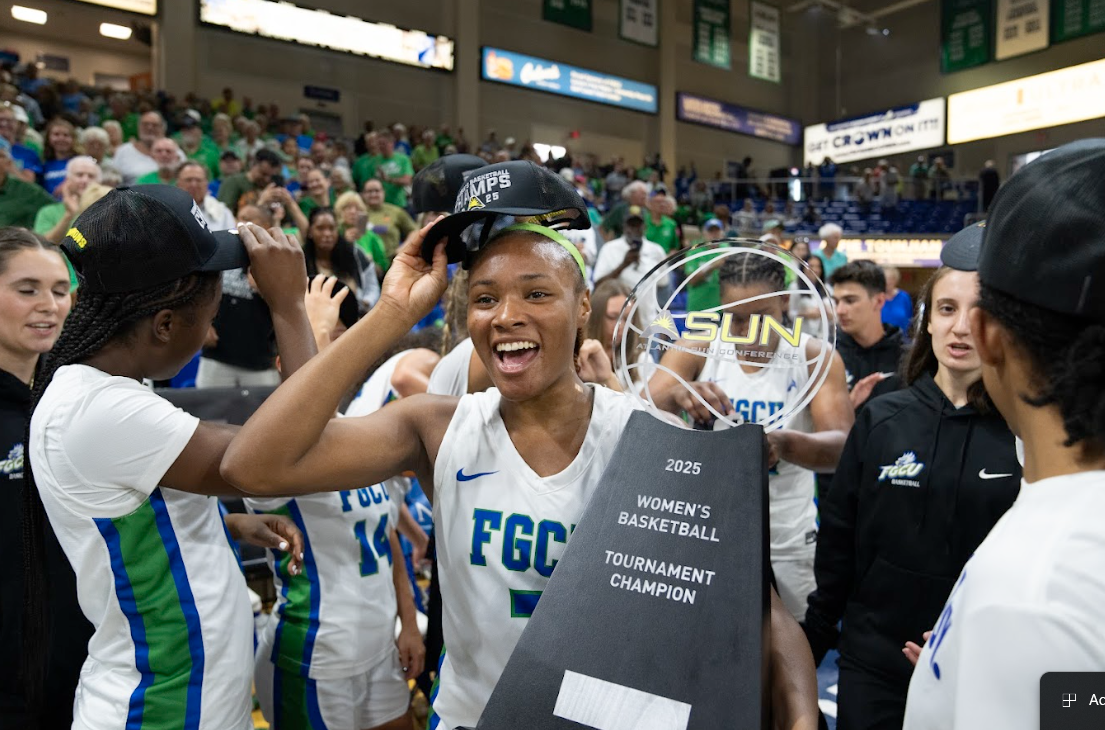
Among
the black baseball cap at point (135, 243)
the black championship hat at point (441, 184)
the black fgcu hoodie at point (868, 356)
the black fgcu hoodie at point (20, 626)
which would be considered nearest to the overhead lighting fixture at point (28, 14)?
the black championship hat at point (441, 184)

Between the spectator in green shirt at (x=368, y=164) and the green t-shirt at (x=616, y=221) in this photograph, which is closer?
the green t-shirt at (x=616, y=221)

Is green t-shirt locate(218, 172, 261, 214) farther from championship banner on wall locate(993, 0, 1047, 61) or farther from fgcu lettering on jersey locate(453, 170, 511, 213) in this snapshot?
championship banner on wall locate(993, 0, 1047, 61)

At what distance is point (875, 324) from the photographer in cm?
437

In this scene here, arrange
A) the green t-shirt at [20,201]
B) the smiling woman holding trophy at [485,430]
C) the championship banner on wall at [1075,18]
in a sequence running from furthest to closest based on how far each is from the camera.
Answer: the championship banner on wall at [1075,18] < the green t-shirt at [20,201] < the smiling woman holding trophy at [485,430]

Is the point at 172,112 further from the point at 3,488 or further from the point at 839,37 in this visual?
the point at 839,37

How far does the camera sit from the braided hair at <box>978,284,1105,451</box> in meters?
0.79

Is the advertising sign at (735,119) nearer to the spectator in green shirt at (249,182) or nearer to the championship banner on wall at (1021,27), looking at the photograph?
the championship banner on wall at (1021,27)

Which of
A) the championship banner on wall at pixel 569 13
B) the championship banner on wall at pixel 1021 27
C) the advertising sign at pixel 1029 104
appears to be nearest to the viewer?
the championship banner on wall at pixel 1021 27

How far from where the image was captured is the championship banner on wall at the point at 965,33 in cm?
1739

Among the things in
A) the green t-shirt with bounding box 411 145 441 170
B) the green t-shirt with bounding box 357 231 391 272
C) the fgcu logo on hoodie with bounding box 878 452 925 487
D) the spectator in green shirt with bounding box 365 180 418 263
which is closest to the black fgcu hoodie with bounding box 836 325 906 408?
the fgcu logo on hoodie with bounding box 878 452 925 487

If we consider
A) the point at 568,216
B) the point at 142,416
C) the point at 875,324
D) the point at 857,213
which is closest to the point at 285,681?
the point at 142,416

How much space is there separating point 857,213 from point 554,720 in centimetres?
1786

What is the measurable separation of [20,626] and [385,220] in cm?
615

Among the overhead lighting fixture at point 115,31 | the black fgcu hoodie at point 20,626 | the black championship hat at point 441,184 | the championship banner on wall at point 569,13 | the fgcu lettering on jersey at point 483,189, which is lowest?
the black fgcu hoodie at point 20,626
